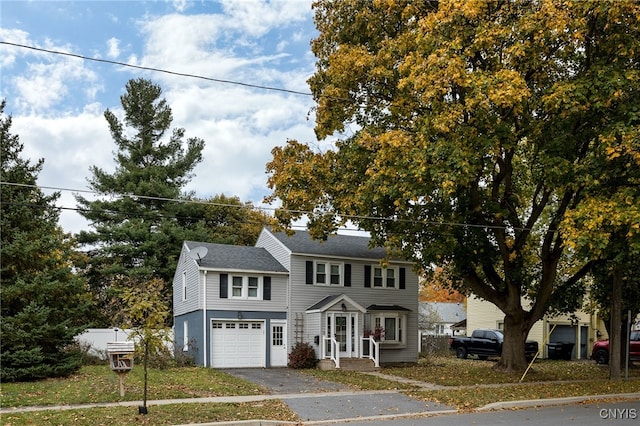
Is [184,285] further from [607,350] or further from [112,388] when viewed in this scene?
[607,350]

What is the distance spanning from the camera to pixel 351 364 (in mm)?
27141

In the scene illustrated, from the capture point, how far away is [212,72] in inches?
632

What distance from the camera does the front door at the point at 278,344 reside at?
91.3 ft

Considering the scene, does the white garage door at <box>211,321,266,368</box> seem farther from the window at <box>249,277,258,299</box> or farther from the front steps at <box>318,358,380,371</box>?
the front steps at <box>318,358,380,371</box>

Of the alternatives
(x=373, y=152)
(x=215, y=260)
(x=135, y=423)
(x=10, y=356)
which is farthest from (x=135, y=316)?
(x=215, y=260)

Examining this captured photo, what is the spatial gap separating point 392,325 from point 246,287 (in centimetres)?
772

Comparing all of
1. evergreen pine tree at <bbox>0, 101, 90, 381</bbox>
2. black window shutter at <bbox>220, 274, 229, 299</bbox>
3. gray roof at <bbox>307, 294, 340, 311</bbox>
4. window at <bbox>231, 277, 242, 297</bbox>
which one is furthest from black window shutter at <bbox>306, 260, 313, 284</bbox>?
evergreen pine tree at <bbox>0, 101, 90, 381</bbox>

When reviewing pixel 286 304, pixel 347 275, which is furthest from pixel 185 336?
pixel 347 275

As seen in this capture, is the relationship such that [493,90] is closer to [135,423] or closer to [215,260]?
[135,423]

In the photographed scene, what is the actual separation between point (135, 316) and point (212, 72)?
6478 millimetres

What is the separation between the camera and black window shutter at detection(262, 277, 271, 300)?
28.1m

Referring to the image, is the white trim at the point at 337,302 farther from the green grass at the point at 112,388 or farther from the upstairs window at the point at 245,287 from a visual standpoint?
the green grass at the point at 112,388

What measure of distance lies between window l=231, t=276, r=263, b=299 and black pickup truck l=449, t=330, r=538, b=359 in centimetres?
1385

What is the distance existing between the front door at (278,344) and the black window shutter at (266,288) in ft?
3.69
